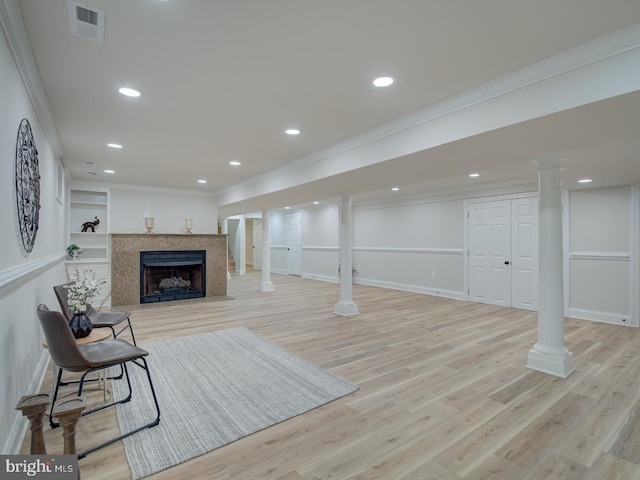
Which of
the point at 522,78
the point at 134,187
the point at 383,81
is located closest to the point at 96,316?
the point at 383,81

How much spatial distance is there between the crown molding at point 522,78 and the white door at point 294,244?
26.3ft

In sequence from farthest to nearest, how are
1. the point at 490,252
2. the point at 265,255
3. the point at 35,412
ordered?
the point at 265,255 → the point at 490,252 → the point at 35,412

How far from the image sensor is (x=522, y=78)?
2.27m

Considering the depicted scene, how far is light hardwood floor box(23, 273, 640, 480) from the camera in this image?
192 centimetres

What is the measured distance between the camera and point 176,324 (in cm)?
524

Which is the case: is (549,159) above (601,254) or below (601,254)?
above

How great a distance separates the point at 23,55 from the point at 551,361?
4982 millimetres

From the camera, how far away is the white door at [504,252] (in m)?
6.02

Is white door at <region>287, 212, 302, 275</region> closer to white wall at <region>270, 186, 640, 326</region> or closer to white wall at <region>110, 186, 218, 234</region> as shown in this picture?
white wall at <region>270, 186, 640, 326</region>

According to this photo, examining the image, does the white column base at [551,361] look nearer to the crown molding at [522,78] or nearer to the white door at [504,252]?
the crown molding at [522,78]

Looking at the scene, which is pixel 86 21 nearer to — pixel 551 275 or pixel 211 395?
pixel 211 395

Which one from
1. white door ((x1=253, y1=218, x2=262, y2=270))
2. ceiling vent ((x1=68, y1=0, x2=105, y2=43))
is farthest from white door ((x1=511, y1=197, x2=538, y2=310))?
white door ((x1=253, y1=218, x2=262, y2=270))

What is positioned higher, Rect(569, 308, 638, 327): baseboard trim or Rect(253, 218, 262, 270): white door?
Rect(253, 218, 262, 270): white door

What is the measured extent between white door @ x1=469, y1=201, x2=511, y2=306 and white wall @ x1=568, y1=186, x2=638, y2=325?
1012 mm
